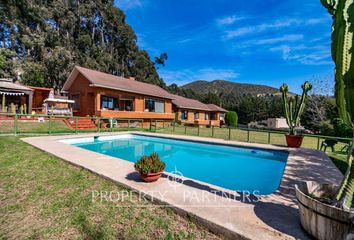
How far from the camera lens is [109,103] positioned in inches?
722

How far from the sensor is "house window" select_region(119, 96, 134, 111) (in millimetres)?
19062

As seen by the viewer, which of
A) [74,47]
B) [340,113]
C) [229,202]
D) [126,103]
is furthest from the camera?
[74,47]

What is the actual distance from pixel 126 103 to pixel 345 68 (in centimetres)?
1917

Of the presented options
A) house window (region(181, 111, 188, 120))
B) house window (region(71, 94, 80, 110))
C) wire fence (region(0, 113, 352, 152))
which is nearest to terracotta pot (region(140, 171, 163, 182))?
wire fence (region(0, 113, 352, 152))

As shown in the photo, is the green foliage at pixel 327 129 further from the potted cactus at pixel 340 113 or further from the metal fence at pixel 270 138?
the potted cactus at pixel 340 113

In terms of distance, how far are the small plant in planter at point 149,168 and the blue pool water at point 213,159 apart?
8.39ft

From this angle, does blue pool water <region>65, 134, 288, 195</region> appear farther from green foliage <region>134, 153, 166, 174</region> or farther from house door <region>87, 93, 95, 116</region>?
house door <region>87, 93, 95, 116</region>

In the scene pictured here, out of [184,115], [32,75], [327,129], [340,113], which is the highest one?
[32,75]

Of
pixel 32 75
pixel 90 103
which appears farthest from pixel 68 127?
pixel 32 75

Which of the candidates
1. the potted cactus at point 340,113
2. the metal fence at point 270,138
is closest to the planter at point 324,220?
the potted cactus at point 340,113

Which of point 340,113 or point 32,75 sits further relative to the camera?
point 32,75

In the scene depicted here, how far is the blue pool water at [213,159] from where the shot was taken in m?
6.42

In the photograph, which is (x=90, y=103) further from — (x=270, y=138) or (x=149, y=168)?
(x=270, y=138)

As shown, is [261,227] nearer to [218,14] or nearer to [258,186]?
[258,186]
